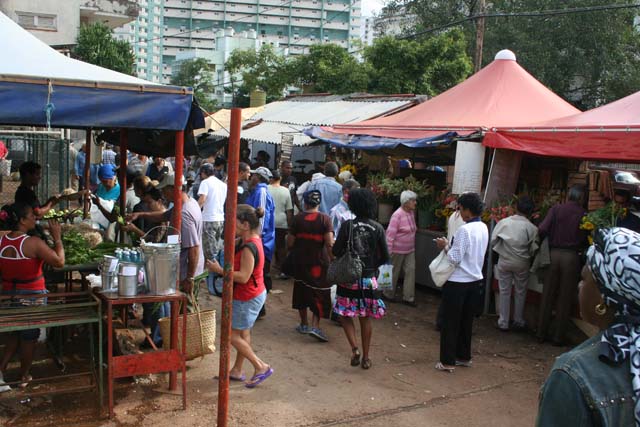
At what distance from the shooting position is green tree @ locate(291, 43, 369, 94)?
27688mm

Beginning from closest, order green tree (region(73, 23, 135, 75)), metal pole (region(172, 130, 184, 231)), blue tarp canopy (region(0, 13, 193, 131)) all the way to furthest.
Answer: blue tarp canopy (region(0, 13, 193, 131)) → metal pole (region(172, 130, 184, 231)) → green tree (region(73, 23, 135, 75))

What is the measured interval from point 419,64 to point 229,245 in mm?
22392

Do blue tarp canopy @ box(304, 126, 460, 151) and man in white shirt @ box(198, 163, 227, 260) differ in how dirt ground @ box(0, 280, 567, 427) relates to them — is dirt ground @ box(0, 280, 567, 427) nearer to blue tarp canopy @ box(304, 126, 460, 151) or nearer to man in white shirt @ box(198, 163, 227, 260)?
man in white shirt @ box(198, 163, 227, 260)

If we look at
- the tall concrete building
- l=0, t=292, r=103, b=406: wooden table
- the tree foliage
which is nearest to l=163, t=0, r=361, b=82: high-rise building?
the tree foliage

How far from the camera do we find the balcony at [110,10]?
25.1 meters

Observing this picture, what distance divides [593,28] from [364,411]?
2624cm

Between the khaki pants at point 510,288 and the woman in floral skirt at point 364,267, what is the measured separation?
212cm

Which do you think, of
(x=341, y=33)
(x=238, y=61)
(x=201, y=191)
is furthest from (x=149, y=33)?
(x=201, y=191)

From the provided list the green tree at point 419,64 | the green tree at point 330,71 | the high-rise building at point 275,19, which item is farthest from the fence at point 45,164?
the high-rise building at point 275,19

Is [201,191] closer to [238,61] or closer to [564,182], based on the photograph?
[564,182]

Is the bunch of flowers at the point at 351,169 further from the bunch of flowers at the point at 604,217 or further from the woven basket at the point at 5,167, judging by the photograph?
the woven basket at the point at 5,167

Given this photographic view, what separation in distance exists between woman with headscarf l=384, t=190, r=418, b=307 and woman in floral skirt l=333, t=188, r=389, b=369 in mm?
2611

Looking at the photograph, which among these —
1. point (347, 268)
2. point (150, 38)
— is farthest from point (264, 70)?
point (150, 38)

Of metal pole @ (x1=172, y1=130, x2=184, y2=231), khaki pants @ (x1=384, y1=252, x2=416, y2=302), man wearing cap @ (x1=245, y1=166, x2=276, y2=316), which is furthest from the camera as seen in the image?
khaki pants @ (x1=384, y1=252, x2=416, y2=302)
